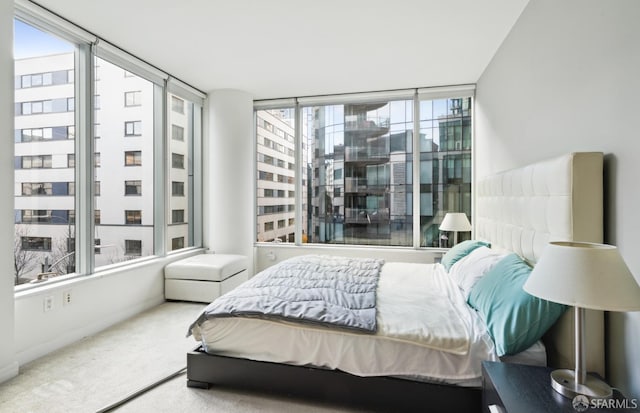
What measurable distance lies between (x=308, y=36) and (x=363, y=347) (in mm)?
2635

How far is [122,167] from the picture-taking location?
3453 millimetres

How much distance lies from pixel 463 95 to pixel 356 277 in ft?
9.66

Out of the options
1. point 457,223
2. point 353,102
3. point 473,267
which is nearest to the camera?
point 473,267

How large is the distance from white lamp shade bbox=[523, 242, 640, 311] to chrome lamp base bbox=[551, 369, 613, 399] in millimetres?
396

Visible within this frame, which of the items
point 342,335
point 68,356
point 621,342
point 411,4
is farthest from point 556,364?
point 68,356

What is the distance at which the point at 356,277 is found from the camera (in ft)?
8.98

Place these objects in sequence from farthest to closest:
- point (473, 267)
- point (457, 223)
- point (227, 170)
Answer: point (227, 170), point (457, 223), point (473, 267)

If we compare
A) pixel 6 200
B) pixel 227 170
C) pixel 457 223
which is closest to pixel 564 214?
pixel 457 223

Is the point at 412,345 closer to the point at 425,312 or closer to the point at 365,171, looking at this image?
the point at 425,312

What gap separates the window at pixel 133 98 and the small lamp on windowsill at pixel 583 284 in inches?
157

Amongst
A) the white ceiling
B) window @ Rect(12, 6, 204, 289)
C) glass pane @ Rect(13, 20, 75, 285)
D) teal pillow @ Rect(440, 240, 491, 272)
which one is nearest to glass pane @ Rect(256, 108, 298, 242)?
the white ceiling

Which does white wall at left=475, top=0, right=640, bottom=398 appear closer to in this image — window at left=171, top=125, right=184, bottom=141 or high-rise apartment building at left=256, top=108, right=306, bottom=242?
high-rise apartment building at left=256, top=108, right=306, bottom=242

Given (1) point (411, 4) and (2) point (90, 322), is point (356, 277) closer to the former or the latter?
(1) point (411, 4)

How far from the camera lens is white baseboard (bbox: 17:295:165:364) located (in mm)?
2368
